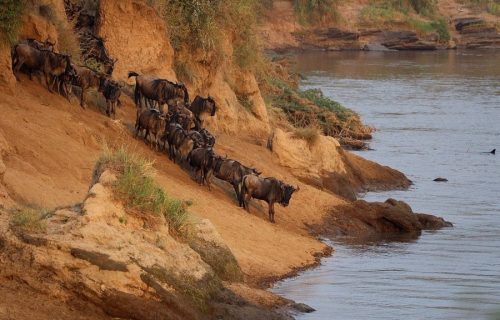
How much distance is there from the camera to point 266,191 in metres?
20.1

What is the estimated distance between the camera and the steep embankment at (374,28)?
274 ft

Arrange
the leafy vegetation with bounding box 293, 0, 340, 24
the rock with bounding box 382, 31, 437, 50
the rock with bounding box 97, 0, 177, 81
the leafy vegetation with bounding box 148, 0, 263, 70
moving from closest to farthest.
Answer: the rock with bounding box 97, 0, 177, 81 < the leafy vegetation with bounding box 148, 0, 263, 70 < the rock with bounding box 382, 31, 437, 50 < the leafy vegetation with bounding box 293, 0, 340, 24

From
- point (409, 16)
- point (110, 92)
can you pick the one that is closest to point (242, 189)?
point (110, 92)

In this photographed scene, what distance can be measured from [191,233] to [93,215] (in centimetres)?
199

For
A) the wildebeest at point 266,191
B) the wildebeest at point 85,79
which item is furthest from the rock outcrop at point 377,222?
the wildebeest at point 85,79

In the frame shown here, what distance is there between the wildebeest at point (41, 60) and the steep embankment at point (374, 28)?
58746 millimetres

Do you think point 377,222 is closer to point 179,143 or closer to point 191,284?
point 179,143

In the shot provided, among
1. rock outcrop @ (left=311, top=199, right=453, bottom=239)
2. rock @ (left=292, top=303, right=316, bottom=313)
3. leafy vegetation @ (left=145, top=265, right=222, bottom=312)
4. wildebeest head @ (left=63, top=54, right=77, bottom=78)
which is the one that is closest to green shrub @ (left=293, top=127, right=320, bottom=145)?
rock outcrop @ (left=311, top=199, right=453, bottom=239)

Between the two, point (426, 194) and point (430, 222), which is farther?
point (426, 194)

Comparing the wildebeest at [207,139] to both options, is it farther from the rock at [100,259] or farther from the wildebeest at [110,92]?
the rock at [100,259]

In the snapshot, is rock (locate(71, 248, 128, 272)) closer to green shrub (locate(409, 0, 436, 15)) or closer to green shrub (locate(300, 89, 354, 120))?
green shrub (locate(300, 89, 354, 120))

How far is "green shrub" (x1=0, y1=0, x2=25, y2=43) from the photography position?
66.2ft

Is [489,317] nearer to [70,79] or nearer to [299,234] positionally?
[299,234]

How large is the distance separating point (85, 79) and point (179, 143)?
7.71ft
